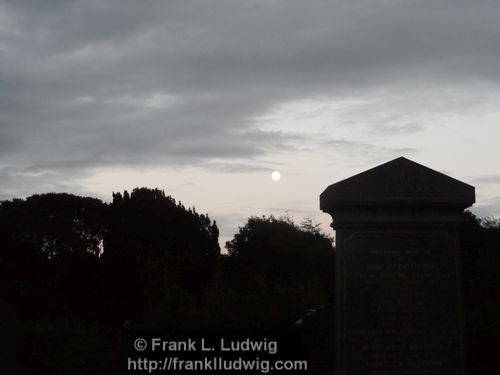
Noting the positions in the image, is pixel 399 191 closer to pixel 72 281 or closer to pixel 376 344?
pixel 376 344

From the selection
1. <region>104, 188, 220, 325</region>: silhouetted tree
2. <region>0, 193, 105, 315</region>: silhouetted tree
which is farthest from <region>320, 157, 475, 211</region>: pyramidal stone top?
<region>0, 193, 105, 315</region>: silhouetted tree

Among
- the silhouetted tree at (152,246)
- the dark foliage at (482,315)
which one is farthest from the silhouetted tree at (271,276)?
the dark foliage at (482,315)

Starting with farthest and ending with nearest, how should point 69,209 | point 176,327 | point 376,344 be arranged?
point 69,209 < point 176,327 < point 376,344

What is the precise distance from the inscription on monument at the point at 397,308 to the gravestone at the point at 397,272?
0.01 meters

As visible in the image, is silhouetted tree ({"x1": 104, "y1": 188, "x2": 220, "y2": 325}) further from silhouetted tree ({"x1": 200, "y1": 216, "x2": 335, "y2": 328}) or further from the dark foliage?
the dark foliage

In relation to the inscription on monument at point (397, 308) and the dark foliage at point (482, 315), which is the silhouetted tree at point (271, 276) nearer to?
the dark foliage at point (482, 315)

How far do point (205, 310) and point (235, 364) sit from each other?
4.41 metres

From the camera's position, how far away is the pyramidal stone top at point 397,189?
9.87 metres

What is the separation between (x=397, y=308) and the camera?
984 cm

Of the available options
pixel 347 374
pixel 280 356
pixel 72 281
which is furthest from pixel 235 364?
pixel 72 281

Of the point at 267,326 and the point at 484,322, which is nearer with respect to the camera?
the point at 484,322

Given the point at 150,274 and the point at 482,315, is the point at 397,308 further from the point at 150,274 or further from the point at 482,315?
the point at 150,274

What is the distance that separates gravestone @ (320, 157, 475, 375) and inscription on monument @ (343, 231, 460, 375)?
0.01m

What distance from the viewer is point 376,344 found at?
9.87 m
